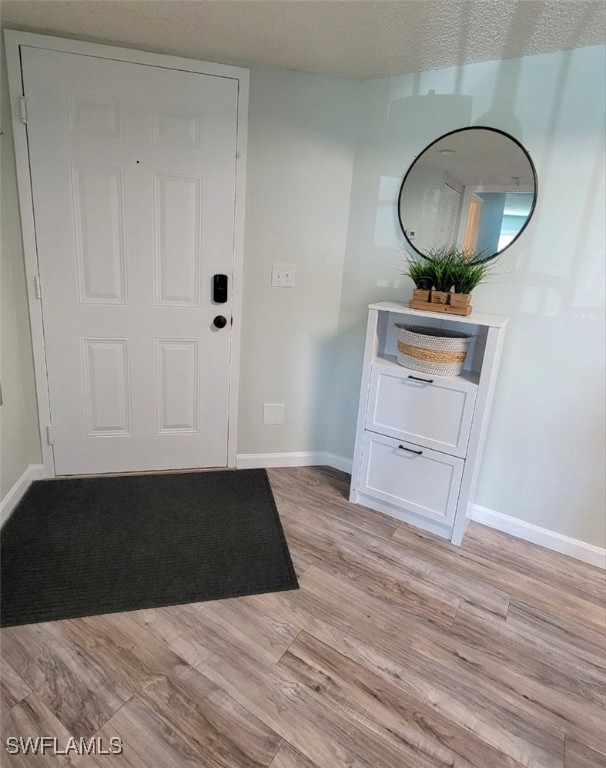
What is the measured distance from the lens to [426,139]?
2.16 m

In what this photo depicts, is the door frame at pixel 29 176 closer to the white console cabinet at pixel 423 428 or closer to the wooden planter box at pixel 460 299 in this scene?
the white console cabinet at pixel 423 428

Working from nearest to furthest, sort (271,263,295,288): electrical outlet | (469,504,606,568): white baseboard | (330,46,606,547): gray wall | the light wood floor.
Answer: the light wood floor, (330,46,606,547): gray wall, (469,504,606,568): white baseboard, (271,263,295,288): electrical outlet

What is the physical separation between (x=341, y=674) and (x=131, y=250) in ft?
6.68

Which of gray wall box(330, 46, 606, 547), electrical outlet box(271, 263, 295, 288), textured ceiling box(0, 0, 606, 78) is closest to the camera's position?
textured ceiling box(0, 0, 606, 78)

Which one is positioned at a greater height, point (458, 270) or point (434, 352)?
point (458, 270)

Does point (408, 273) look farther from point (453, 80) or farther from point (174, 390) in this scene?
point (174, 390)

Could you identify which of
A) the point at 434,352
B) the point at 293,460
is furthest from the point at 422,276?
the point at 293,460

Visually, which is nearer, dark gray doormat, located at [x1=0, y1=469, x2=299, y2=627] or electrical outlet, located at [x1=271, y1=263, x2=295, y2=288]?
dark gray doormat, located at [x1=0, y1=469, x2=299, y2=627]

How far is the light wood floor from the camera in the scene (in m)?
1.22

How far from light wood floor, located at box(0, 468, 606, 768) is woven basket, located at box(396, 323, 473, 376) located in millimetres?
883

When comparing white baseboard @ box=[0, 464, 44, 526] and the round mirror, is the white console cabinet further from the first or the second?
white baseboard @ box=[0, 464, 44, 526]

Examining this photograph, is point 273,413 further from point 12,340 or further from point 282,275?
point 12,340

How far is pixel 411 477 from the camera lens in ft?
7.13

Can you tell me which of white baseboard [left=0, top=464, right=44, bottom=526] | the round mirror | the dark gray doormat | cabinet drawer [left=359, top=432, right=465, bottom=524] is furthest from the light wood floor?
the round mirror
